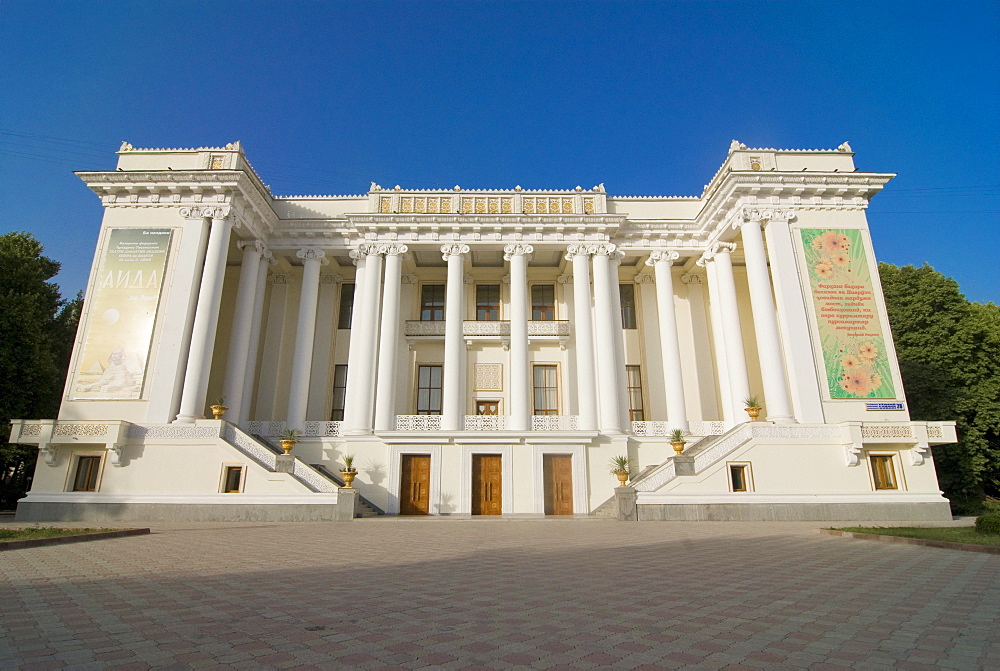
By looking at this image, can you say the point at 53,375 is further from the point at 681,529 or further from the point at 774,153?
the point at 774,153

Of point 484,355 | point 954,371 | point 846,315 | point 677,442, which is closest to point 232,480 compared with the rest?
point 484,355

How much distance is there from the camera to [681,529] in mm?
13906

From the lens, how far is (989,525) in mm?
11078

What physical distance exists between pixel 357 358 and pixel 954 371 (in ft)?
86.6

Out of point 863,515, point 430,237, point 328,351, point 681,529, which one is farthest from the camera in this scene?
point 328,351

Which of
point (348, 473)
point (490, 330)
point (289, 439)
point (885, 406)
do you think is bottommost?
point (348, 473)

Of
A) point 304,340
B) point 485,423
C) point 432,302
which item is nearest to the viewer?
point 485,423

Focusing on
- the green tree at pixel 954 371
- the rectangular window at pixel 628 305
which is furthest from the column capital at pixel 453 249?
the green tree at pixel 954 371

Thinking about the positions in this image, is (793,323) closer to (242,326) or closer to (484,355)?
(484,355)

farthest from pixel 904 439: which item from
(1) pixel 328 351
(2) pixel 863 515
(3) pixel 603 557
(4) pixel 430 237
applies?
(1) pixel 328 351

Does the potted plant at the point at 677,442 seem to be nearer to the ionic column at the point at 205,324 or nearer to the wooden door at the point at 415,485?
the wooden door at the point at 415,485

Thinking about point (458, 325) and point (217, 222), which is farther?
point (458, 325)

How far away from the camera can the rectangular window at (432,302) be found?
2636 centimetres

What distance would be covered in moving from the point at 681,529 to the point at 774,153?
16.4 m
